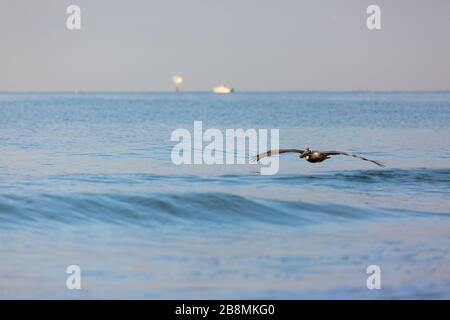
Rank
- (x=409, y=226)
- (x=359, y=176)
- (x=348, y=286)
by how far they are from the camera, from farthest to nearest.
A: 1. (x=359, y=176)
2. (x=409, y=226)
3. (x=348, y=286)

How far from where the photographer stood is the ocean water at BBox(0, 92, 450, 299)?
14.8m

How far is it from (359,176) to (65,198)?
→ 430 inches

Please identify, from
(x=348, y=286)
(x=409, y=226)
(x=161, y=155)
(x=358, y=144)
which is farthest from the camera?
(x=358, y=144)

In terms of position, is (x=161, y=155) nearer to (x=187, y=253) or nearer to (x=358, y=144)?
(x=358, y=144)

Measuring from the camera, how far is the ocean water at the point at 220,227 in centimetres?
1480

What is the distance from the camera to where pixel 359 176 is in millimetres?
30844

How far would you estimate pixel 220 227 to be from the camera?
830 inches

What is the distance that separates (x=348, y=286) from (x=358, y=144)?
3498 centimetres
